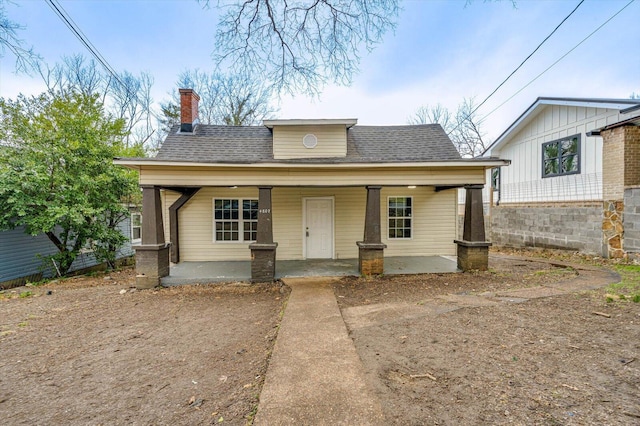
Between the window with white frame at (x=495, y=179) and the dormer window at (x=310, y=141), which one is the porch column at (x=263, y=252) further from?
the window with white frame at (x=495, y=179)

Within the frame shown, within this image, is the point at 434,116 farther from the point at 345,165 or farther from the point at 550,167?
the point at 345,165

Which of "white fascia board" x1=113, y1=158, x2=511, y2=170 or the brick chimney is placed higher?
the brick chimney

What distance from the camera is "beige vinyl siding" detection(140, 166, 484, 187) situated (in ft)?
21.7

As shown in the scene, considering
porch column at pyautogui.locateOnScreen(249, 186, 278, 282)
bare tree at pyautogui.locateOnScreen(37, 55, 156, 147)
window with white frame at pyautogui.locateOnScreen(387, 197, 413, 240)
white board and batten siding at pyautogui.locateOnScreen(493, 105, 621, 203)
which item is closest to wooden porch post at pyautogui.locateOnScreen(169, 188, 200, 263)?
porch column at pyautogui.locateOnScreen(249, 186, 278, 282)

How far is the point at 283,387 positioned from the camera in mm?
2531

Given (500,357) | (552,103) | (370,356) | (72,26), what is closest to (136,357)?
(370,356)

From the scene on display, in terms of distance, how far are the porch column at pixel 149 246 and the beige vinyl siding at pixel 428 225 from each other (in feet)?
21.3

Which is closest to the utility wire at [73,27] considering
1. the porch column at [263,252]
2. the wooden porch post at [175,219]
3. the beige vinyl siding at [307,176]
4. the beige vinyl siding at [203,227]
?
the beige vinyl siding at [307,176]

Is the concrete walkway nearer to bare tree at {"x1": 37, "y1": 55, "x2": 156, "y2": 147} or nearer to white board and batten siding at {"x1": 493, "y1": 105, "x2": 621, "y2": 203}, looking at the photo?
white board and batten siding at {"x1": 493, "y1": 105, "x2": 621, "y2": 203}

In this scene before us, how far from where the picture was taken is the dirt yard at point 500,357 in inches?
85.6

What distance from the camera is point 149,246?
645 centimetres

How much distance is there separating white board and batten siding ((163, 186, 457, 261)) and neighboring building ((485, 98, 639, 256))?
11.5ft

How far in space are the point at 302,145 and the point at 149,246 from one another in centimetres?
484

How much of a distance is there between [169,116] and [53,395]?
19.5m
